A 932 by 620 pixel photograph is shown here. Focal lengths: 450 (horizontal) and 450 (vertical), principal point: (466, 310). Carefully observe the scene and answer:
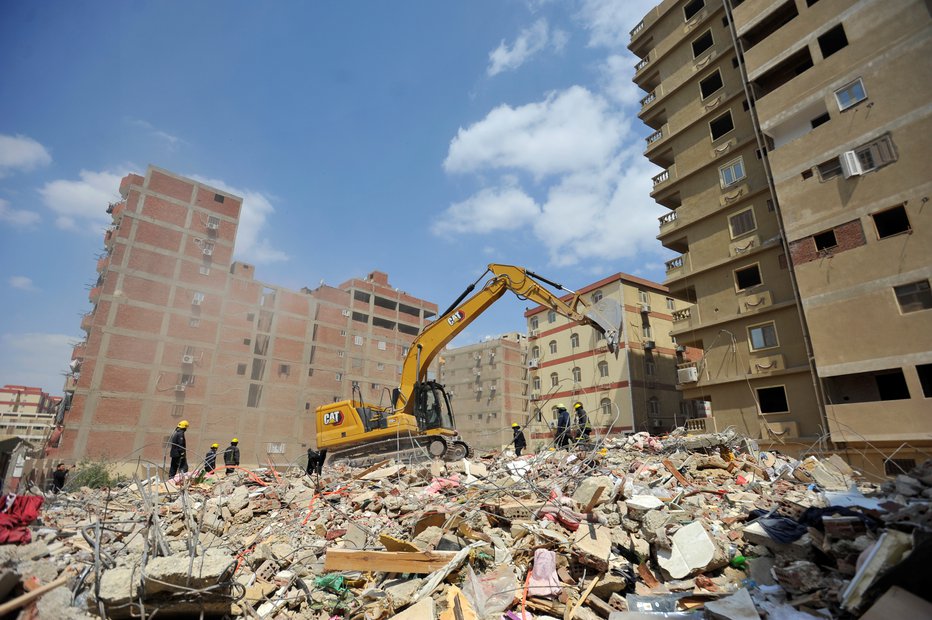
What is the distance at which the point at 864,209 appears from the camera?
44.7 ft

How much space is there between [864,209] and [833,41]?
6.42 meters

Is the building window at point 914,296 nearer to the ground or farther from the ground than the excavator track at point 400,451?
farther from the ground

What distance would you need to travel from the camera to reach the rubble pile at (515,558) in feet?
11.2

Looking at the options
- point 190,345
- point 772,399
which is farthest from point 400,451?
point 190,345

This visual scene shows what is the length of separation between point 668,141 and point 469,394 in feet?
120

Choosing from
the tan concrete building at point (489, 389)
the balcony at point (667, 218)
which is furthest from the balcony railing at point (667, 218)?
the tan concrete building at point (489, 389)

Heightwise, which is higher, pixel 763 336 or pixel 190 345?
pixel 190 345

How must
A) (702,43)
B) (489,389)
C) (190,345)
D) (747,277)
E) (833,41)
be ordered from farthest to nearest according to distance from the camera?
(489,389) < (190,345) < (702,43) < (747,277) < (833,41)

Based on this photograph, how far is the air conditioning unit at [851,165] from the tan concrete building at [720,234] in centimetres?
278

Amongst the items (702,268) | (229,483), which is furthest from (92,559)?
(702,268)

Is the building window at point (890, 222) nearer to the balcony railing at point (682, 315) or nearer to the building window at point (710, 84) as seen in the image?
the balcony railing at point (682, 315)

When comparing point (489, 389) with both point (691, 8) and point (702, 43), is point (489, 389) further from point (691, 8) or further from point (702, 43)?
point (691, 8)

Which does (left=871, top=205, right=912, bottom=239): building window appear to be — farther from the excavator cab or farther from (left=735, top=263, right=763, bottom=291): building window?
the excavator cab

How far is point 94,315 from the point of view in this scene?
2741cm
